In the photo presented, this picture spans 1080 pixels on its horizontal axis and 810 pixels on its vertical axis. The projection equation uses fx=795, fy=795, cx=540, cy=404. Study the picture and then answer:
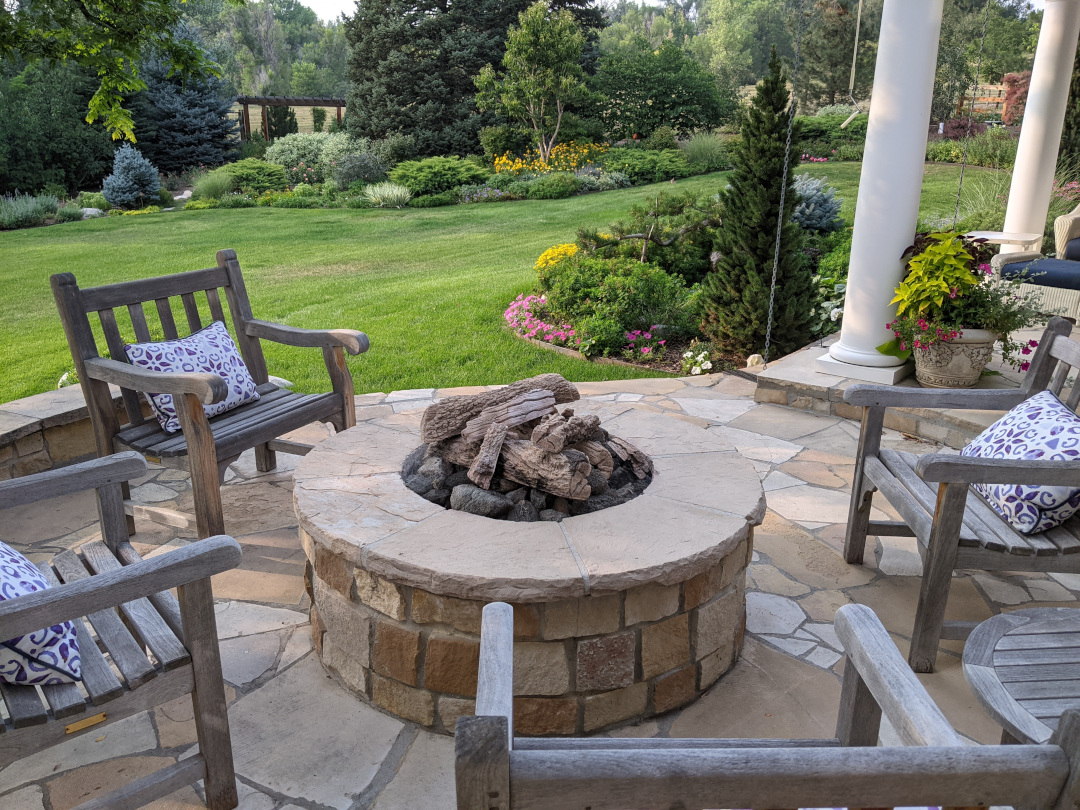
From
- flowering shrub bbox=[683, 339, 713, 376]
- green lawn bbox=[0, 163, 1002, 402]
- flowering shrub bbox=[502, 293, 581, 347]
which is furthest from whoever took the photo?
flowering shrub bbox=[502, 293, 581, 347]

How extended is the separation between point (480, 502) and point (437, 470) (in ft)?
0.95

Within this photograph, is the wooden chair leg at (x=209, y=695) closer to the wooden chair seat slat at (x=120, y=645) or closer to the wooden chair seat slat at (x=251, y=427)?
the wooden chair seat slat at (x=120, y=645)

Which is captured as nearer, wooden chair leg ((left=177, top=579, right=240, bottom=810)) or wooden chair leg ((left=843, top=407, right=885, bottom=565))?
wooden chair leg ((left=177, top=579, right=240, bottom=810))

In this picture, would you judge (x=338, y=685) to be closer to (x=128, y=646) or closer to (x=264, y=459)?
(x=128, y=646)

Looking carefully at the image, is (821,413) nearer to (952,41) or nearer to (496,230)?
(952,41)

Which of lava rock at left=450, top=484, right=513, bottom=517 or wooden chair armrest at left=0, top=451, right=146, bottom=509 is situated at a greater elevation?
wooden chair armrest at left=0, top=451, right=146, bottom=509

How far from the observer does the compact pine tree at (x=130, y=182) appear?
49.2 ft

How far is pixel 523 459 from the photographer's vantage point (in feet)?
8.06

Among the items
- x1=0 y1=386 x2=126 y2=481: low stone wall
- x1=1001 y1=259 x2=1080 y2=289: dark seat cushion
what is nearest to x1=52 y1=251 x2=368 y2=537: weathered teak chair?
x1=0 y1=386 x2=126 y2=481: low stone wall

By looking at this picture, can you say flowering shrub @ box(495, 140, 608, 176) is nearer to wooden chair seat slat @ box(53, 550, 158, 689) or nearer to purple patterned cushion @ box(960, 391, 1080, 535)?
purple patterned cushion @ box(960, 391, 1080, 535)

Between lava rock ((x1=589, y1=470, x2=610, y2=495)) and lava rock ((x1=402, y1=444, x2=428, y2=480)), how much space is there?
0.62m

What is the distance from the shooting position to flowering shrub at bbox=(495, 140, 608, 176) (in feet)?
54.0

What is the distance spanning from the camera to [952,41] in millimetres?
9477

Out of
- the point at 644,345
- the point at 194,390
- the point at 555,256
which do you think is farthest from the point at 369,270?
the point at 194,390
